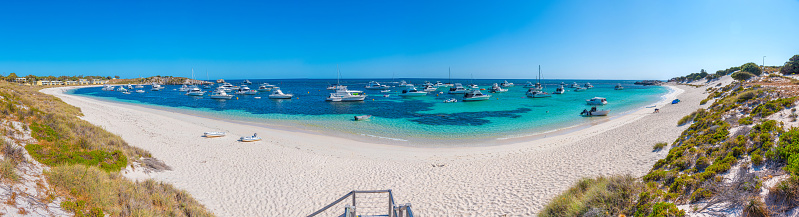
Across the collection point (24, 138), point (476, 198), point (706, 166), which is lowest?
point (476, 198)

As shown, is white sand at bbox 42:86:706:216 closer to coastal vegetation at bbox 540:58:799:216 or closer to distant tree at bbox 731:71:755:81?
coastal vegetation at bbox 540:58:799:216

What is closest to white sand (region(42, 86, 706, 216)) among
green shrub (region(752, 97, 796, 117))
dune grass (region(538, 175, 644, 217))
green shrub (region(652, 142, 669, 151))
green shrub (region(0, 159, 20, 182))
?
green shrub (region(652, 142, 669, 151))

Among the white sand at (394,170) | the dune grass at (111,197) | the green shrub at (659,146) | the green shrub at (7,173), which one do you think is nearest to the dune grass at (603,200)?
the white sand at (394,170)

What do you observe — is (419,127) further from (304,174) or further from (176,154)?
(176,154)

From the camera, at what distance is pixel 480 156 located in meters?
15.0

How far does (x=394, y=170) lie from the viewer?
12.5 m

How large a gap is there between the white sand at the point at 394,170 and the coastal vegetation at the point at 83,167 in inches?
52.6

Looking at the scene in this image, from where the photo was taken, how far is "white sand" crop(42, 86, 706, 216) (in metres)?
8.94

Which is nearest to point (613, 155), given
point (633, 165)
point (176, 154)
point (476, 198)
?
point (633, 165)

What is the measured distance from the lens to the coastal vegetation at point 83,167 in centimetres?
549

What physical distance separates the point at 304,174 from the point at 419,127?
46.6 ft

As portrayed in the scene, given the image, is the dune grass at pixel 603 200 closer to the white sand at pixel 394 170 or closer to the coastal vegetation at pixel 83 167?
the white sand at pixel 394 170

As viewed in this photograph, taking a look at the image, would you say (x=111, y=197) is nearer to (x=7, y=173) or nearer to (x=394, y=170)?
(x=7, y=173)

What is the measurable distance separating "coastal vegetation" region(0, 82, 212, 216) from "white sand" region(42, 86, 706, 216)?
1.34 metres
